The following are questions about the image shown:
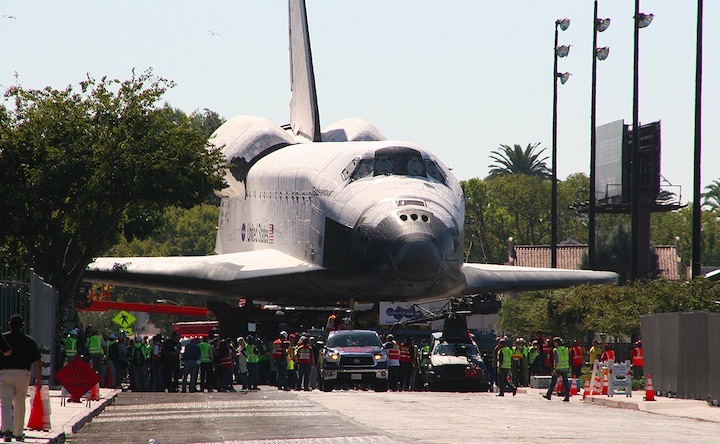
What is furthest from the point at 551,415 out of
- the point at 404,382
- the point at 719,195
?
the point at 719,195

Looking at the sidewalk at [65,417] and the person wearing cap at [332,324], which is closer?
the sidewalk at [65,417]

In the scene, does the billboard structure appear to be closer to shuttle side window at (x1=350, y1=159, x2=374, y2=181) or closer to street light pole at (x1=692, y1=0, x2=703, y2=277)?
street light pole at (x1=692, y1=0, x2=703, y2=277)

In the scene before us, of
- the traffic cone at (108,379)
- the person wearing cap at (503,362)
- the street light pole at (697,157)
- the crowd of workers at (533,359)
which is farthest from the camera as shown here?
the street light pole at (697,157)

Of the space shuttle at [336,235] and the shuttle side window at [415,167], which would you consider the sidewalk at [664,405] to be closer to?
the space shuttle at [336,235]

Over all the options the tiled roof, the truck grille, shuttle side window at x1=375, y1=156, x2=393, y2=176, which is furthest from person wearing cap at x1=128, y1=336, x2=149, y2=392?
the tiled roof

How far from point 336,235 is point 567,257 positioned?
6192cm

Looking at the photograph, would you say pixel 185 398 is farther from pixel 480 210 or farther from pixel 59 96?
pixel 480 210

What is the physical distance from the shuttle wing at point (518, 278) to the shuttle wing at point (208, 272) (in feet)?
16.6

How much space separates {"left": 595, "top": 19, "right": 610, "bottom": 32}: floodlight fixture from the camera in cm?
4676

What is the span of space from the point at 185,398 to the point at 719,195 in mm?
105809

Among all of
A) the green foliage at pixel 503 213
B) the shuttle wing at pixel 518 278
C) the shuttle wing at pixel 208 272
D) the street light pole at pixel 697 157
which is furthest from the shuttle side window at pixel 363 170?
the green foliage at pixel 503 213

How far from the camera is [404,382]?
104ft

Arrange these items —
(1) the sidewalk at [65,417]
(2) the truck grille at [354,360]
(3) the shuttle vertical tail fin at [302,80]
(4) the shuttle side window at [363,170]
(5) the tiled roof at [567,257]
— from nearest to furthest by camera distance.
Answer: (1) the sidewalk at [65,417], (2) the truck grille at [354,360], (4) the shuttle side window at [363,170], (3) the shuttle vertical tail fin at [302,80], (5) the tiled roof at [567,257]

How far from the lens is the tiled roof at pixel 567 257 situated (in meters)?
91.2
